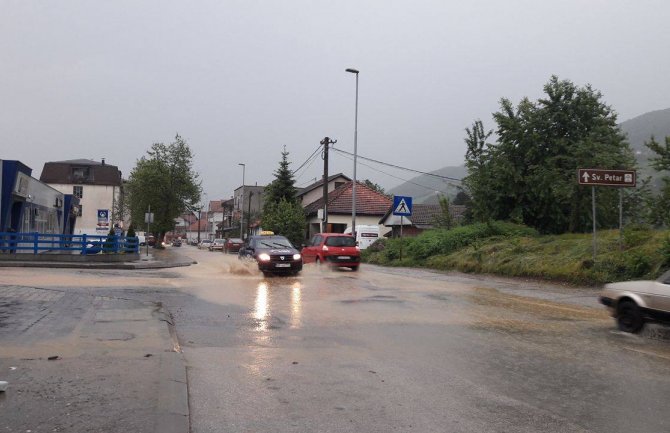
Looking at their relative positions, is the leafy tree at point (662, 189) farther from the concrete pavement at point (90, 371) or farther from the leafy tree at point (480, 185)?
the concrete pavement at point (90, 371)

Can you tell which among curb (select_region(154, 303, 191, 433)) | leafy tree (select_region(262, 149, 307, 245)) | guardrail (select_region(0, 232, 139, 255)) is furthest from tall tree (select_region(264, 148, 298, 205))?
curb (select_region(154, 303, 191, 433))

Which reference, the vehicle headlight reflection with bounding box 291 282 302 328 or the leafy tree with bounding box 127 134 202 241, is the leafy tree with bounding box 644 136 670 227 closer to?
the vehicle headlight reflection with bounding box 291 282 302 328

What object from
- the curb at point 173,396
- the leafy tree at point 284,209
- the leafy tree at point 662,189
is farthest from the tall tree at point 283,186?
the curb at point 173,396

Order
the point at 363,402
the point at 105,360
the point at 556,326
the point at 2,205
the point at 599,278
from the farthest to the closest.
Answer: the point at 2,205 < the point at 599,278 < the point at 556,326 < the point at 105,360 < the point at 363,402

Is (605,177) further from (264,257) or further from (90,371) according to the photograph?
(90,371)

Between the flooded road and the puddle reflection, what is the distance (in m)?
0.04

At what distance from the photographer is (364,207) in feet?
165

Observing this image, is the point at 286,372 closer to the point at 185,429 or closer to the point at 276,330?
the point at 185,429

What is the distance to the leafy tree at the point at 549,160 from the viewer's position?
23.8m

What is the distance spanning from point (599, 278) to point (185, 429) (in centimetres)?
1494

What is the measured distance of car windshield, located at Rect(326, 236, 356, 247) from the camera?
24422mm

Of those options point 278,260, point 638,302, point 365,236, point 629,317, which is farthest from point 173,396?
point 365,236

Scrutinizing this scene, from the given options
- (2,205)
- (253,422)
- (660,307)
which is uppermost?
(2,205)

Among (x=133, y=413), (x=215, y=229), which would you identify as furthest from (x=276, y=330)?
(x=215, y=229)
